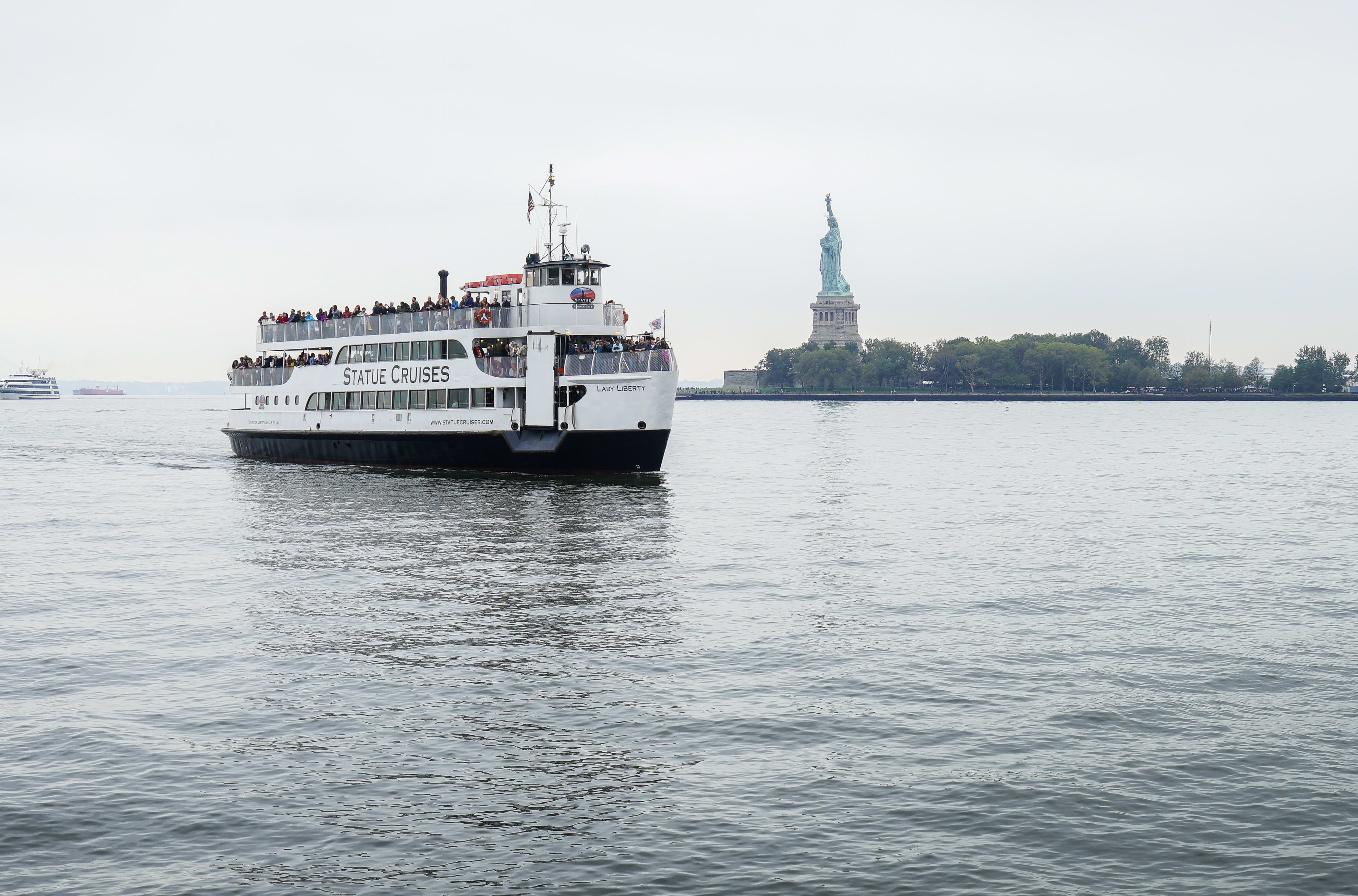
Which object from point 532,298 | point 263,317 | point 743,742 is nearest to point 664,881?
point 743,742

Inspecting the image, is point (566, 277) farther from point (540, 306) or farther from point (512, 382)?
point (512, 382)

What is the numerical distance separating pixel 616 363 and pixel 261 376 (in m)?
26.1

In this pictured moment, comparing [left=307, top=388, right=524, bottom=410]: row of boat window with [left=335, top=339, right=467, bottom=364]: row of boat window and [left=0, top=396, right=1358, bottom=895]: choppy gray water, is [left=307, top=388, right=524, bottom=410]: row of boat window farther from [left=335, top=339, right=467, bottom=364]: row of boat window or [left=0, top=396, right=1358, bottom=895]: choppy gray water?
[left=0, top=396, right=1358, bottom=895]: choppy gray water

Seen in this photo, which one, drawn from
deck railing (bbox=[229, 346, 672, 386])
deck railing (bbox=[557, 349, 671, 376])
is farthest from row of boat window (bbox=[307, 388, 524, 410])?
deck railing (bbox=[557, 349, 671, 376])

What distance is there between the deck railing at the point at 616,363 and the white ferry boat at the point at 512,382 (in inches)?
2.2

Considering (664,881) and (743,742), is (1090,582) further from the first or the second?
(664,881)

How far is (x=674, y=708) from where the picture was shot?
53.1 ft

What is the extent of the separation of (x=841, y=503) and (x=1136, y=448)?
169 ft

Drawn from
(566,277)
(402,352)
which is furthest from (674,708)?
(402,352)

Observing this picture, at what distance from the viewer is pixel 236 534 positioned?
34.8m

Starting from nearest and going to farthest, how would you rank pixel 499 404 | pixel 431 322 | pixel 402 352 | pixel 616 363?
1. pixel 616 363
2. pixel 499 404
3. pixel 431 322
4. pixel 402 352

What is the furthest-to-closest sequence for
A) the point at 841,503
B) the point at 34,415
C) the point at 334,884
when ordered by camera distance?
1. the point at 34,415
2. the point at 841,503
3. the point at 334,884

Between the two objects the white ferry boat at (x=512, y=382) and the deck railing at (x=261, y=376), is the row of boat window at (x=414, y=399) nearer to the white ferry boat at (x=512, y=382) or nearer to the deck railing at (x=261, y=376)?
the white ferry boat at (x=512, y=382)

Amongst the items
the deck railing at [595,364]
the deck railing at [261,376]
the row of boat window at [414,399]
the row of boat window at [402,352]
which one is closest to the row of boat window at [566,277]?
the deck railing at [595,364]
